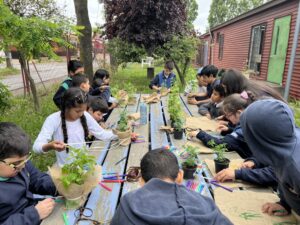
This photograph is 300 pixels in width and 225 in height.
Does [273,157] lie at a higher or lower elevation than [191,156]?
higher

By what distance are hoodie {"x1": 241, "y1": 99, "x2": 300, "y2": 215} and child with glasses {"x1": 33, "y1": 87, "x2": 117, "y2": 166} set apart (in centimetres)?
138

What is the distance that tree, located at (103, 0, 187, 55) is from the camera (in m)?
8.50

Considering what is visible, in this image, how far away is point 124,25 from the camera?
9.01 metres

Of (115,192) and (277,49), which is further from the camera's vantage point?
(277,49)

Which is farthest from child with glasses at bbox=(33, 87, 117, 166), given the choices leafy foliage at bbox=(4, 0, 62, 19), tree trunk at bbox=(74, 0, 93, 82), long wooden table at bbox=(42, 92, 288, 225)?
tree trunk at bbox=(74, 0, 93, 82)

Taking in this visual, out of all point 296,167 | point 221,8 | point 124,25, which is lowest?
point 296,167

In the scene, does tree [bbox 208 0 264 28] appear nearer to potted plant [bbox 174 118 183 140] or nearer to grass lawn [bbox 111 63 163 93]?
grass lawn [bbox 111 63 163 93]

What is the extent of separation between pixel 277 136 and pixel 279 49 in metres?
9.20

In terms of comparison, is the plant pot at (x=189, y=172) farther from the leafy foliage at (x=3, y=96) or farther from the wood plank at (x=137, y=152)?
the leafy foliage at (x=3, y=96)

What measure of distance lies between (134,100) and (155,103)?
347mm

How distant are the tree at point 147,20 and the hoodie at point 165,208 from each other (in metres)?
7.92

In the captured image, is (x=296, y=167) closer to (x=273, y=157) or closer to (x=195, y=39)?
(x=273, y=157)

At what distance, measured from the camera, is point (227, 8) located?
3809 cm

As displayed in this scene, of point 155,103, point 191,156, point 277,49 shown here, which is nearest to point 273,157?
point 191,156
